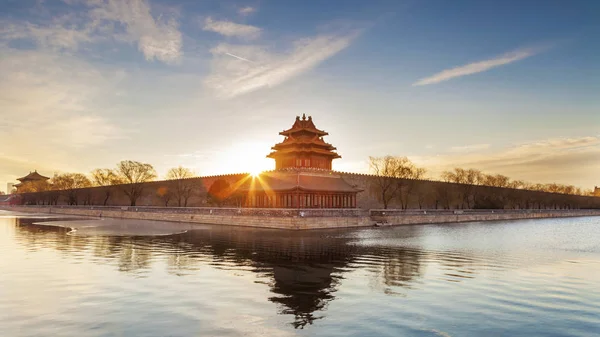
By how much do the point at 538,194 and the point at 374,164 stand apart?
1782 inches

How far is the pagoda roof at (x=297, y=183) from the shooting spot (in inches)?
1918

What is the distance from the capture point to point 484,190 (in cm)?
7712

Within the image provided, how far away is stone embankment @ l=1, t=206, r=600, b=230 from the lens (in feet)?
127

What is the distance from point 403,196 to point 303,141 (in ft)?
61.3

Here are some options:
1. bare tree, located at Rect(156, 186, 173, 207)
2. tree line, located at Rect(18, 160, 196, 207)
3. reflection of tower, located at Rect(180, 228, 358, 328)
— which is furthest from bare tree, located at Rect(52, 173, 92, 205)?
reflection of tower, located at Rect(180, 228, 358, 328)

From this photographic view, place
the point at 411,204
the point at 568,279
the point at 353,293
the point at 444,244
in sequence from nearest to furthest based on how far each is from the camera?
the point at 353,293
the point at 568,279
the point at 444,244
the point at 411,204

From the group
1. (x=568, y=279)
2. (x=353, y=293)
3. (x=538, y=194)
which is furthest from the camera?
(x=538, y=194)

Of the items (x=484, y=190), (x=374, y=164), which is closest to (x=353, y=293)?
(x=374, y=164)

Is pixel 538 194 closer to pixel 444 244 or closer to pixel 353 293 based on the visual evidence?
pixel 444 244

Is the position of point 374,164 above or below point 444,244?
above

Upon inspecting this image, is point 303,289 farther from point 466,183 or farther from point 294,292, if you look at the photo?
point 466,183

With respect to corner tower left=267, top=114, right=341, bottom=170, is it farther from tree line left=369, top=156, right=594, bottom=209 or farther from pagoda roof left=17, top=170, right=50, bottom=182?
pagoda roof left=17, top=170, right=50, bottom=182

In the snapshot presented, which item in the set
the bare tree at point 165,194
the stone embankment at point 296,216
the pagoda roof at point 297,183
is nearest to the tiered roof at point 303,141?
the pagoda roof at point 297,183

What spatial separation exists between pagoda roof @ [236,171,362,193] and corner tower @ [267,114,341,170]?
12.4 ft
